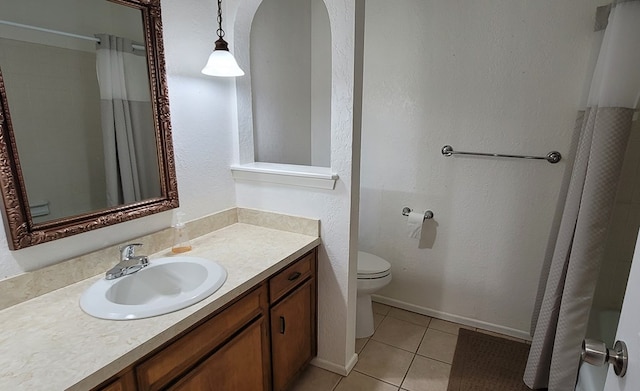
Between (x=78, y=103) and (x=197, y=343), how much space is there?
0.93 metres

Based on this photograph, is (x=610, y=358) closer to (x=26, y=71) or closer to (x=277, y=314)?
(x=277, y=314)

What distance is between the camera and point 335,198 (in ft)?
5.50

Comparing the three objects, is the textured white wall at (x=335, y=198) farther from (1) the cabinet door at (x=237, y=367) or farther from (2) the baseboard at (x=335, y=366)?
(1) the cabinet door at (x=237, y=367)

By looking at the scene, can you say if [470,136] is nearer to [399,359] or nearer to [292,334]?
[399,359]

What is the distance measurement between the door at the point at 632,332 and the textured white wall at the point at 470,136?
1520mm

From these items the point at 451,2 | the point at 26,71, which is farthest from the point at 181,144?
the point at 451,2

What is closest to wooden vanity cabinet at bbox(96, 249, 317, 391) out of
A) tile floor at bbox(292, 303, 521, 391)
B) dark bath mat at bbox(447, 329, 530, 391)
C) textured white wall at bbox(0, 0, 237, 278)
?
tile floor at bbox(292, 303, 521, 391)

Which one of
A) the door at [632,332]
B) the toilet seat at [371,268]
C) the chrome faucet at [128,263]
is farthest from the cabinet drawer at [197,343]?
the door at [632,332]

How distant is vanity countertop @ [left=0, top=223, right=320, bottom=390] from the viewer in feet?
2.71

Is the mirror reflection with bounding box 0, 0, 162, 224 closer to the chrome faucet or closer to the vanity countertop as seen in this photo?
the chrome faucet

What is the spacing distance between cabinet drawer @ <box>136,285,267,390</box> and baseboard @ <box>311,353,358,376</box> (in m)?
0.72

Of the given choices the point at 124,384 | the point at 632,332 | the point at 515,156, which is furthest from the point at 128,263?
the point at 515,156

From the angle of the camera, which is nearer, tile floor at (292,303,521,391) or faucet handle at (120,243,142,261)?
faucet handle at (120,243,142,261)

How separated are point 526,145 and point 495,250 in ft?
2.17
